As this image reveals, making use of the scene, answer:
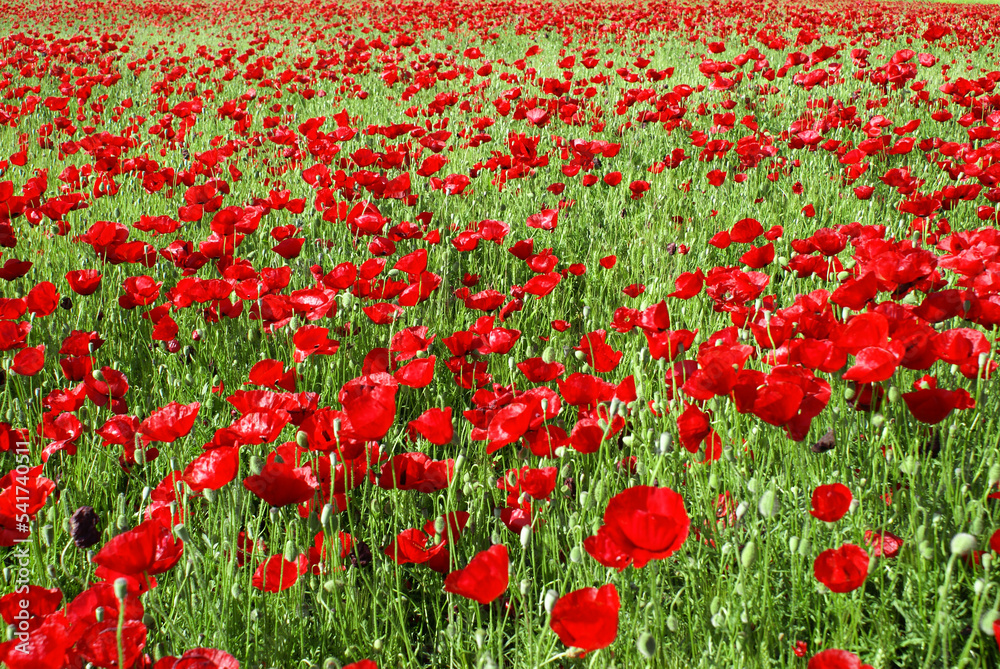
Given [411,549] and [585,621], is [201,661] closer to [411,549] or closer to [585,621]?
[411,549]

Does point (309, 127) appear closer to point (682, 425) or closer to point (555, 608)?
point (682, 425)

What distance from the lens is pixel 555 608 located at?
89 centimetres

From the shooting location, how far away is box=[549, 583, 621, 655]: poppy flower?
0.88 m

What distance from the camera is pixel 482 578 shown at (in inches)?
38.8

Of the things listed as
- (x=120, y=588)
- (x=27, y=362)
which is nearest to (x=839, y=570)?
(x=120, y=588)

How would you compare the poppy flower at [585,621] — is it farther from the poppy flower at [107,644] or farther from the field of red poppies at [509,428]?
the poppy flower at [107,644]

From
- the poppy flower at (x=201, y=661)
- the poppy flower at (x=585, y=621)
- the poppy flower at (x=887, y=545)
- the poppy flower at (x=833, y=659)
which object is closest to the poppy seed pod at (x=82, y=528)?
the poppy flower at (x=201, y=661)

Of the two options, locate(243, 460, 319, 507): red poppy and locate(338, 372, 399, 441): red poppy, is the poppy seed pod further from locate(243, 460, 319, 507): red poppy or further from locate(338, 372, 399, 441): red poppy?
locate(338, 372, 399, 441): red poppy

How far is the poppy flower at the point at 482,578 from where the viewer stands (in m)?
0.98

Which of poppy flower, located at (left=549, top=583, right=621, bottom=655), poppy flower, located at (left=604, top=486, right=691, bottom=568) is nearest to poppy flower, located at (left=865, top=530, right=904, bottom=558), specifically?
poppy flower, located at (left=604, top=486, right=691, bottom=568)

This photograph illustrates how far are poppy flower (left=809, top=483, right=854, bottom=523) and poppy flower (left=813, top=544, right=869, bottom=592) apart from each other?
0.21ft

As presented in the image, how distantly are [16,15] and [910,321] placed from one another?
837 inches

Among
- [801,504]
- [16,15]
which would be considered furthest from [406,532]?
[16,15]
